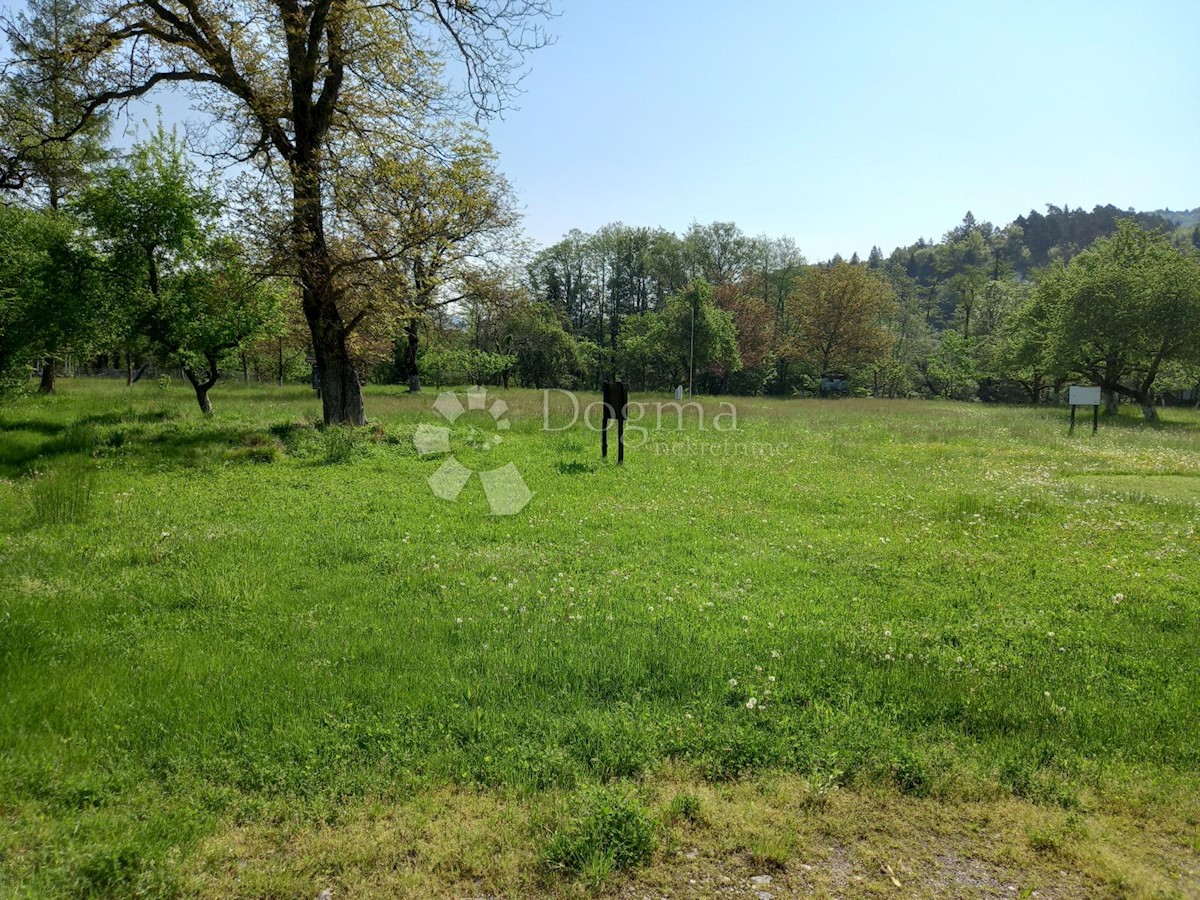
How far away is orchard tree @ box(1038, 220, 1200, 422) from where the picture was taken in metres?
31.1

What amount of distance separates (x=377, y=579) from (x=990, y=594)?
261 inches

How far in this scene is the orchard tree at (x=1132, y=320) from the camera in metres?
31.1

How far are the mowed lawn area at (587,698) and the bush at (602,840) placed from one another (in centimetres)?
2

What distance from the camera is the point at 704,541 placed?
813cm

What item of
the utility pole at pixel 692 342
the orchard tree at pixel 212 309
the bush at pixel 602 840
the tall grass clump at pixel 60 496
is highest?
the utility pole at pixel 692 342

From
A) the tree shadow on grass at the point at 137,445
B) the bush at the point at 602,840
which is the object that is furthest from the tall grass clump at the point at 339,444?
the bush at the point at 602,840

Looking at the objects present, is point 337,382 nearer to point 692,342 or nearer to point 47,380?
point 47,380

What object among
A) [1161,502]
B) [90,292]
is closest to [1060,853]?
[1161,502]

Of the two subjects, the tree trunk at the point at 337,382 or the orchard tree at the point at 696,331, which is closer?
the tree trunk at the point at 337,382

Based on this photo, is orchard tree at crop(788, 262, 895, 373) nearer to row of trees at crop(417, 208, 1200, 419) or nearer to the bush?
row of trees at crop(417, 208, 1200, 419)

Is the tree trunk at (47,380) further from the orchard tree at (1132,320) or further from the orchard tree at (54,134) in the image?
the orchard tree at (1132,320)

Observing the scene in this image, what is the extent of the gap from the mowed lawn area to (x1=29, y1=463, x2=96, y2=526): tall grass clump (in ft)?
0.21

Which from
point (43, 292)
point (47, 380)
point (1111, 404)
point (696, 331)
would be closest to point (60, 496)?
point (43, 292)

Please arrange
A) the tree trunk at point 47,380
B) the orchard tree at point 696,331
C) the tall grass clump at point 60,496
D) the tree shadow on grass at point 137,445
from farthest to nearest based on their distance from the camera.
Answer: the orchard tree at point 696,331 → the tree trunk at point 47,380 → the tree shadow on grass at point 137,445 → the tall grass clump at point 60,496
